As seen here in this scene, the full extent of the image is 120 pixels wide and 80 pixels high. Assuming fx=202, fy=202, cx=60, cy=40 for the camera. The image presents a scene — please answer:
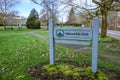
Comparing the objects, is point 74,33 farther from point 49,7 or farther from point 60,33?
point 49,7

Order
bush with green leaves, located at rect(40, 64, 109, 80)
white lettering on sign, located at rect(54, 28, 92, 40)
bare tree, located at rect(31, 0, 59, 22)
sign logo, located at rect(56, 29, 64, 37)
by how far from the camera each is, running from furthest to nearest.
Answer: bare tree, located at rect(31, 0, 59, 22), sign logo, located at rect(56, 29, 64, 37), white lettering on sign, located at rect(54, 28, 92, 40), bush with green leaves, located at rect(40, 64, 109, 80)

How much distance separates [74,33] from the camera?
6.30 meters

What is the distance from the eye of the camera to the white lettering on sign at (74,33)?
6.08 meters

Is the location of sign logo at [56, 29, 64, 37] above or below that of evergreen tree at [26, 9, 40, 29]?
below

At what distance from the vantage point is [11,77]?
6.13 meters

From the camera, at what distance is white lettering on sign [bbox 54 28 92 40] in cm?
608

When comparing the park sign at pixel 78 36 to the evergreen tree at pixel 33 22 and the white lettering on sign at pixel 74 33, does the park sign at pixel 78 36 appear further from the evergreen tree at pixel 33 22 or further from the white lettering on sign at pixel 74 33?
the evergreen tree at pixel 33 22

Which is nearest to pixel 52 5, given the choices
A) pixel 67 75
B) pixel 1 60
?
pixel 1 60

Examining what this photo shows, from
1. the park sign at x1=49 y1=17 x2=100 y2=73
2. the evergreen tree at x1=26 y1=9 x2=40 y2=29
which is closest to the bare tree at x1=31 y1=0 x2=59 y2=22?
the evergreen tree at x1=26 y1=9 x2=40 y2=29

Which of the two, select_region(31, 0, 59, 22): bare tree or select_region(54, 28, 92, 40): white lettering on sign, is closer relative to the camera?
select_region(54, 28, 92, 40): white lettering on sign

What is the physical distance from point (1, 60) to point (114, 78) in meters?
4.71

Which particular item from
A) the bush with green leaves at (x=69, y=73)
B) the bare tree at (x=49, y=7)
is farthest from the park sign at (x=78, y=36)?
the bare tree at (x=49, y=7)

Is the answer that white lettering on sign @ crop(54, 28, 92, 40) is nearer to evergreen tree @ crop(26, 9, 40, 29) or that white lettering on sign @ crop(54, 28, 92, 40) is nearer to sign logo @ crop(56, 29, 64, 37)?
sign logo @ crop(56, 29, 64, 37)

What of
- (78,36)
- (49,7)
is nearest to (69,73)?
(78,36)
